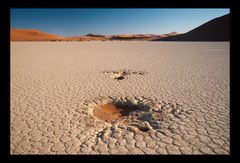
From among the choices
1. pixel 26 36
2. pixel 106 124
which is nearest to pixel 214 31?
pixel 106 124

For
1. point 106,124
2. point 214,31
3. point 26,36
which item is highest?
point 26,36

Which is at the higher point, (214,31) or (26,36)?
(26,36)

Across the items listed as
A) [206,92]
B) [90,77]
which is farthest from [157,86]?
[90,77]

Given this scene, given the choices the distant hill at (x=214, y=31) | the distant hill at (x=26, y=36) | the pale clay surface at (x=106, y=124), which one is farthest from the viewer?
the distant hill at (x=26, y=36)

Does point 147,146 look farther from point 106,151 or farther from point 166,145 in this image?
point 106,151

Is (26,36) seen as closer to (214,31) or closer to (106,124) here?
(214,31)

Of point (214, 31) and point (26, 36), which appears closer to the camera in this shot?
point (214, 31)

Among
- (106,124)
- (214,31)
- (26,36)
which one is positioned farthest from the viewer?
(26,36)

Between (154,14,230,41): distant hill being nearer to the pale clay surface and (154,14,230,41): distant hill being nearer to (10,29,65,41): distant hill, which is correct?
(10,29,65,41): distant hill

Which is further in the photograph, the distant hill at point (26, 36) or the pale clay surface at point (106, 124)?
the distant hill at point (26, 36)

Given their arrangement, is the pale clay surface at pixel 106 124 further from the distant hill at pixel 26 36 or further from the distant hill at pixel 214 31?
the distant hill at pixel 26 36

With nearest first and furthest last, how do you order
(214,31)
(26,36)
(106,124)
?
1. (106,124)
2. (214,31)
3. (26,36)

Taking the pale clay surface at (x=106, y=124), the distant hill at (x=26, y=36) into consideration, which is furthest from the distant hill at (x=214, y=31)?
the pale clay surface at (x=106, y=124)
